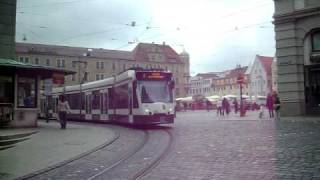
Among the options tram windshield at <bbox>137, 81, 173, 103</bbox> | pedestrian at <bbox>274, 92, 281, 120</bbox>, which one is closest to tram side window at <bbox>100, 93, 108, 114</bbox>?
tram windshield at <bbox>137, 81, 173, 103</bbox>

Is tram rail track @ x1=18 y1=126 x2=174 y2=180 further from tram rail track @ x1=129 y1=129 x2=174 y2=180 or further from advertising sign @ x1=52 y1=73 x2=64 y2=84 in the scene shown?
advertising sign @ x1=52 y1=73 x2=64 y2=84

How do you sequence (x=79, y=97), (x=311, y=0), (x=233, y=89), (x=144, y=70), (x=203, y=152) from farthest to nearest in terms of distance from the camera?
(x=233, y=89) < (x=79, y=97) < (x=311, y=0) < (x=144, y=70) < (x=203, y=152)

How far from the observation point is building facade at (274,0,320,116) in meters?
29.8

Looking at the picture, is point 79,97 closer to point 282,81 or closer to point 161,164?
point 282,81

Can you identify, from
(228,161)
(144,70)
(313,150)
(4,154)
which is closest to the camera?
(228,161)

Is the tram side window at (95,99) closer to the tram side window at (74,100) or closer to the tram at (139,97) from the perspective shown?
the tram at (139,97)

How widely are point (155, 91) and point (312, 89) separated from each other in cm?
1017

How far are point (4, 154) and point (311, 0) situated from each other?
21.0 metres

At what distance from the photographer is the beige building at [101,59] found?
10756 cm

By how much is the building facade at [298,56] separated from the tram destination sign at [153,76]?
8289mm

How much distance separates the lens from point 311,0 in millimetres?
29516

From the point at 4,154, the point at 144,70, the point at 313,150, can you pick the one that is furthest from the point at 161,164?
the point at 144,70

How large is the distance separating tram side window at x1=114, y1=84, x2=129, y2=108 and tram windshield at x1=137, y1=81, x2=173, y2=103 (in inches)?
59.7

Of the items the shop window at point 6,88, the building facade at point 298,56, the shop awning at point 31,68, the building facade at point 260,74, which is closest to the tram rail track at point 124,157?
the shop awning at point 31,68
